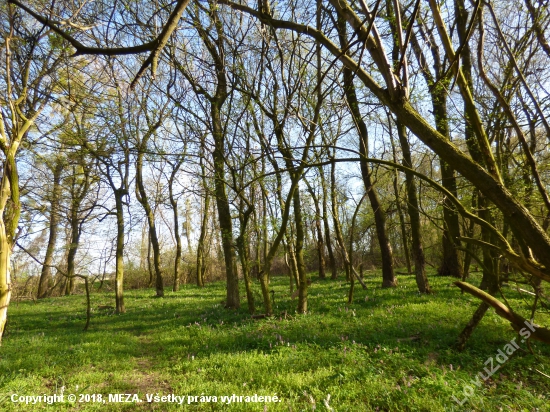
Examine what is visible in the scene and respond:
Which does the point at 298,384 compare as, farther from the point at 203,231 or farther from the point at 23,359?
the point at 203,231

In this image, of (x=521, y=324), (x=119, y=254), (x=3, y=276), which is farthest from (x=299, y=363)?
(x=119, y=254)

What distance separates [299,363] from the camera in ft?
15.1

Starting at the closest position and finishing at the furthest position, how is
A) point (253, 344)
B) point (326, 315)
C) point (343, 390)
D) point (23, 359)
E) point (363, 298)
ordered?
1. point (343, 390)
2. point (23, 359)
3. point (253, 344)
4. point (326, 315)
5. point (363, 298)

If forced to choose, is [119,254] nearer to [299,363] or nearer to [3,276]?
[3,276]

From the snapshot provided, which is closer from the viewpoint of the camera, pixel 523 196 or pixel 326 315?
pixel 523 196

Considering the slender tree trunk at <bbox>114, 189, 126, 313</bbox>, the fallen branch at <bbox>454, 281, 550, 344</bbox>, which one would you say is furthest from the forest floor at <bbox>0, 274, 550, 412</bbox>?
the slender tree trunk at <bbox>114, 189, 126, 313</bbox>

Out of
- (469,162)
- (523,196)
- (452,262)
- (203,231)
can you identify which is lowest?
(452,262)

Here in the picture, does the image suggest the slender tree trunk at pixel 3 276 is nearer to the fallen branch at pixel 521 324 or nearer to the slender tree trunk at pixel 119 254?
the fallen branch at pixel 521 324

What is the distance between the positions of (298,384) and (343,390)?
0.56 meters

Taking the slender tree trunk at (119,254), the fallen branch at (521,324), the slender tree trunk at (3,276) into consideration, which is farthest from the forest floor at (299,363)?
the slender tree trunk at (119,254)

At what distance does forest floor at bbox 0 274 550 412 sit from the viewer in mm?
3537

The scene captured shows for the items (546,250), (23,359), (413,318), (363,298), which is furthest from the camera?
(363,298)

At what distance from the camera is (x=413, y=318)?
6.54 meters

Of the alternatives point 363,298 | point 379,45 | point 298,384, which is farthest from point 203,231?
point 379,45
